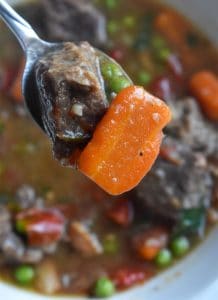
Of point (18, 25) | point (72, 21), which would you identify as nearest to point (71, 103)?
point (18, 25)

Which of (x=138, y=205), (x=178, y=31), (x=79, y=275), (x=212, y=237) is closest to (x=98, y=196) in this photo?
(x=138, y=205)

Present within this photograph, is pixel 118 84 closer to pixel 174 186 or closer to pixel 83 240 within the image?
pixel 174 186

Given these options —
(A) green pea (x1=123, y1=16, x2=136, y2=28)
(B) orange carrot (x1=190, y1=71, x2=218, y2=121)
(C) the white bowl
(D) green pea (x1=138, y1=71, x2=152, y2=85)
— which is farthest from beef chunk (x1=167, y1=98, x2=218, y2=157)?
(A) green pea (x1=123, y1=16, x2=136, y2=28)

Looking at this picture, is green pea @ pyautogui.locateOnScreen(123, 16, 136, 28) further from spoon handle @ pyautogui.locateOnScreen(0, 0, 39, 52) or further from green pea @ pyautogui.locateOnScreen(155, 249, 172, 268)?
green pea @ pyautogui.locateOnScreen(155, 249, 172, 268)

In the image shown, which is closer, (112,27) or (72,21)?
(72,21)

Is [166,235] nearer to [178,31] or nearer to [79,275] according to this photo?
[79,275]

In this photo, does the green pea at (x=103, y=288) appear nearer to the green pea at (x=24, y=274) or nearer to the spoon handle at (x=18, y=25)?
the green pea at (x=24, y=274)
